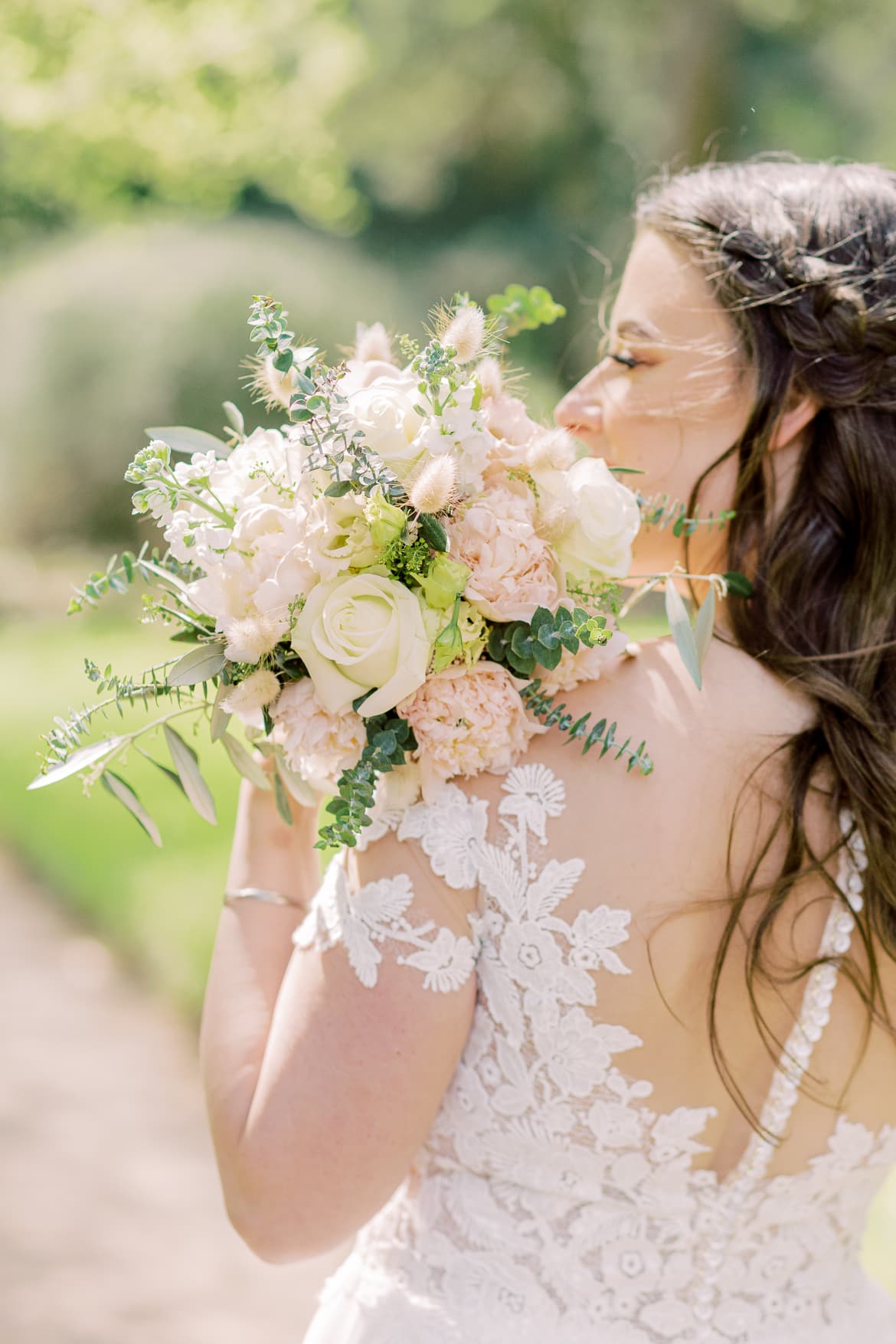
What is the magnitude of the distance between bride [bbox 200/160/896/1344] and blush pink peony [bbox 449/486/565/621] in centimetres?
16

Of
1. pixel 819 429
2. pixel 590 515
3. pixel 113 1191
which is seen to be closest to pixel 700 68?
pixel 113 1191

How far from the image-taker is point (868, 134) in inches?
408

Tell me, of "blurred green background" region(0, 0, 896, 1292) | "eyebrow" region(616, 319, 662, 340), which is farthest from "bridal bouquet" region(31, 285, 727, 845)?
"blurred green background" region(0, 0, 896, 1292)

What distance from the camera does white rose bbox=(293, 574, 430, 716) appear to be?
1267 mm

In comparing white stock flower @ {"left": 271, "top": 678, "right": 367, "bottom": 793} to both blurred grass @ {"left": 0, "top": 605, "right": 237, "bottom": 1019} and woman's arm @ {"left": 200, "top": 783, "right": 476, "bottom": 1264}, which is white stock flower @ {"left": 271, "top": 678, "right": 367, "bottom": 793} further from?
blurred grass @ {"left": 0, "top": 605, "right": 237, "bottom": 1019}

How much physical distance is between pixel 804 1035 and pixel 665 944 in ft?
0.77

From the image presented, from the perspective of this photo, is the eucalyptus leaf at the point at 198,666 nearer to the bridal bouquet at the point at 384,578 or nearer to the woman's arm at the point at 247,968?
the bridal bouquet at the point at 384,578

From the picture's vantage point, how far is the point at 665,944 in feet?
4.58

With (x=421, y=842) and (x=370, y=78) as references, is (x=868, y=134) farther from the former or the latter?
(x=421, y=842)

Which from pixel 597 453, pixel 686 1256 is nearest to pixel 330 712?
pixel 597 453

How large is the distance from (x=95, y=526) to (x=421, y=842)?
11.4m

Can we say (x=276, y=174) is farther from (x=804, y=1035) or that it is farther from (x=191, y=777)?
(x=804, y=1035)

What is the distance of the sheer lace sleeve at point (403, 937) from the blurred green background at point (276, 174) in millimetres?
6137

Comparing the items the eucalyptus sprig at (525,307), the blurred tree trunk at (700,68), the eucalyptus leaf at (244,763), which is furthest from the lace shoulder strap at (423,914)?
the blurred tree trunk at (700,68)
